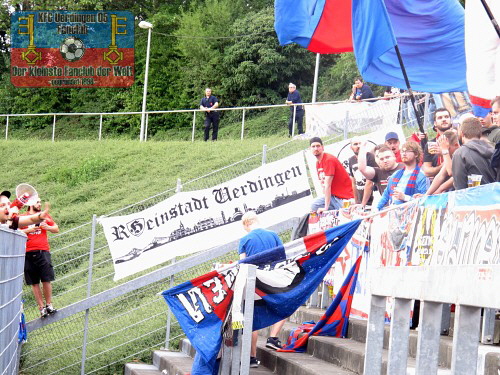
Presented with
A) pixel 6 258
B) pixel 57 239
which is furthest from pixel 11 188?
pixel 6 258

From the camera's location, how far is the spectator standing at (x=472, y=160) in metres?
7.10

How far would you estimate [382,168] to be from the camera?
1020cm

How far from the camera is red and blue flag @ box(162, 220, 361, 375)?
8.14 meters

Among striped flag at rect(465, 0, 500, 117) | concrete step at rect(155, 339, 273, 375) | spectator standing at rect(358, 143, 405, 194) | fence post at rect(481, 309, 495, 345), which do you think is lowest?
concrete step at rect(155, 339, 273, 375)

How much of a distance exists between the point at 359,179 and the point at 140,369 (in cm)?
385

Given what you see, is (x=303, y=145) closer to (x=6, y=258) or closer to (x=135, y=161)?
(x=135, y=161)

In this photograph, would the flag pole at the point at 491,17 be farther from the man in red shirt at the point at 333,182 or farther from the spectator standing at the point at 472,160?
the man in red shirt at the point at 333,182

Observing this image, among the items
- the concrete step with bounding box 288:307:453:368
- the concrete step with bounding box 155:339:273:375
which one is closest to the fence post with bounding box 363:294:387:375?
the concrete step with bounding box 288:307:453:368

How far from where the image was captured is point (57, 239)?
18.2 meters

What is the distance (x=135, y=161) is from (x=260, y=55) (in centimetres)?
1696

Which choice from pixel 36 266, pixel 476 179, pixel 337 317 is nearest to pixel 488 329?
pixel 476 179

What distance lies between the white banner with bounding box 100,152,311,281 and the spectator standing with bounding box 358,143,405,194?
82.9 inches

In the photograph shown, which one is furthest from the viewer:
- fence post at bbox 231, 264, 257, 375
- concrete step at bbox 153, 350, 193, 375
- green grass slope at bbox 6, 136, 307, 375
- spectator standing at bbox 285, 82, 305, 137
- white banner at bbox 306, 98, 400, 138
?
spectator standing at bbox 285, 82, 305, 137

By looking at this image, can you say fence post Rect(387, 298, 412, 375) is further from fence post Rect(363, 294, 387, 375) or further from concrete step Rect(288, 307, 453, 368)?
concrete step Rect(288, 307, 453, 368)
